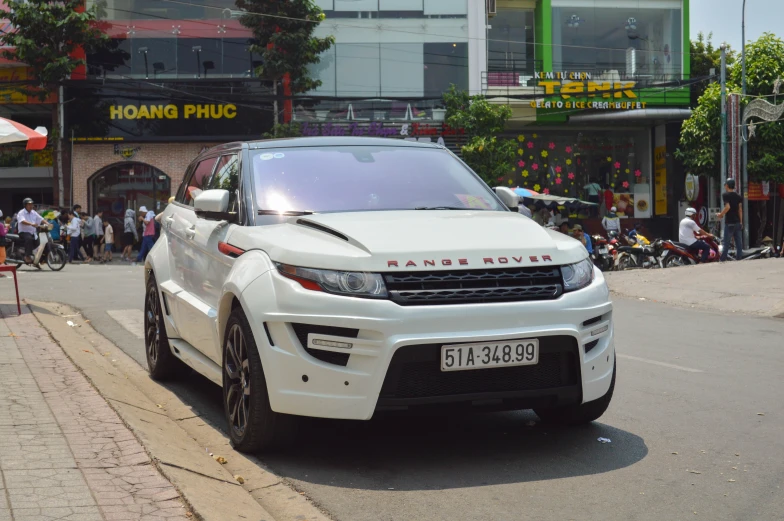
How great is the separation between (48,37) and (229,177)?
34207 mm

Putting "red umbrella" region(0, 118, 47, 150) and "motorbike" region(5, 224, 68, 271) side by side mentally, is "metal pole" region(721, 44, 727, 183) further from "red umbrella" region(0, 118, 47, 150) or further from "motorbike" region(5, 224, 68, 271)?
"red umbrella" region(0, 118, 47, 150)

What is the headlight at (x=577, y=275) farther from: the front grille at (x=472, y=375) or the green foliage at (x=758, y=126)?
the green foliage at (x=758, y=126)

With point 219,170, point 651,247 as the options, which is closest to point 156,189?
point 651,247

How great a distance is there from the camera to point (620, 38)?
41.1m

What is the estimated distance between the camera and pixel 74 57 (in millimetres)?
39156

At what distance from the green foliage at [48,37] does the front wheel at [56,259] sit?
1221 cm

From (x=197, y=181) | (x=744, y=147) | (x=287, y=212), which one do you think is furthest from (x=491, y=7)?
(x=287, y=212)

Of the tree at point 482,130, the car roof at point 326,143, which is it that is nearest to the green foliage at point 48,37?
the tree at point 482,130

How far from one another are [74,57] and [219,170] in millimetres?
35091

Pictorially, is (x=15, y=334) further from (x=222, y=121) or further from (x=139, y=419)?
(x=222, y=121)

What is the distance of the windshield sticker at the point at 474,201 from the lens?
20.0 feet

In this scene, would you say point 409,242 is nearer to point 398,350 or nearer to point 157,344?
point 398,350

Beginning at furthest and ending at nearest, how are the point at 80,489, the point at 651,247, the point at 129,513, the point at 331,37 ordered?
the point at 331,37, the point at 651,247, the point at 80,489, the point at 129,513

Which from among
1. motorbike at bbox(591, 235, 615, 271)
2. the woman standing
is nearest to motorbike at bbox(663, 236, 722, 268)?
motorbike at bbox(591, 235, 615, 271)
